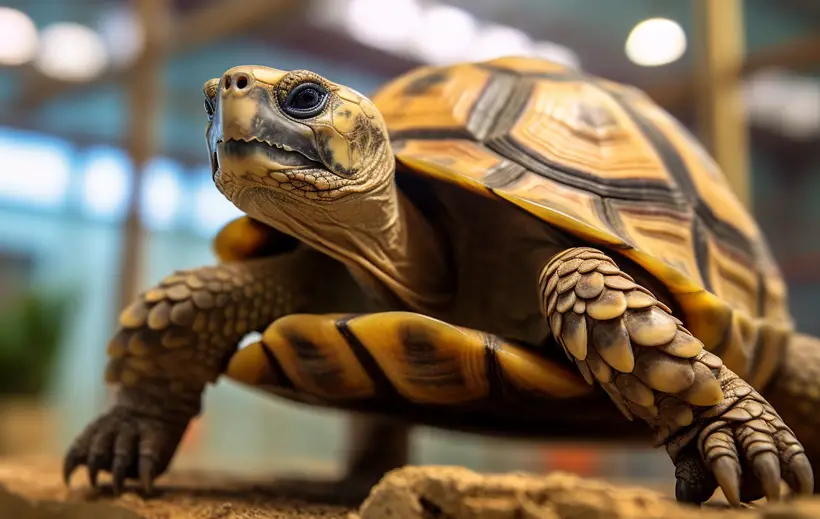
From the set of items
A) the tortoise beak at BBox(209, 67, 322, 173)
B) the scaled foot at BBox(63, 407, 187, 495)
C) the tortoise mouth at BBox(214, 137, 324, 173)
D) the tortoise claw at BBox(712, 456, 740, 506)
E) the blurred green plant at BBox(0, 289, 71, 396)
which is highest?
the tortoise beak at BBox(209, 67, 322, 173)

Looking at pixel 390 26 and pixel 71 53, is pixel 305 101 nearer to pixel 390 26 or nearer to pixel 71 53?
pixel 390 26

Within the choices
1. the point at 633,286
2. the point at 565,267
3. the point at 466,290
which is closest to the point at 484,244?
the point at 466,290

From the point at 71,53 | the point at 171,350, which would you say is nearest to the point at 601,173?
the point at 171,350

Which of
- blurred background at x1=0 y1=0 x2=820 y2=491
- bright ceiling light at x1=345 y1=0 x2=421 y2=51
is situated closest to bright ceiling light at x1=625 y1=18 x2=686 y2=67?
blurred background at x1=0 y1=0 x2=820 y2=491

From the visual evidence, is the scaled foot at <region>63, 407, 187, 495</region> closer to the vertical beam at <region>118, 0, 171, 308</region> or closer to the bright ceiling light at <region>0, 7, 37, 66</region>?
the vertical beam at <region>118, 0, 171, 308</region>

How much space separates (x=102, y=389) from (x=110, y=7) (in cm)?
233

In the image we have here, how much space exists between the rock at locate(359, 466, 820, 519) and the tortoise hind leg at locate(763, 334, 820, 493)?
95 centimetres

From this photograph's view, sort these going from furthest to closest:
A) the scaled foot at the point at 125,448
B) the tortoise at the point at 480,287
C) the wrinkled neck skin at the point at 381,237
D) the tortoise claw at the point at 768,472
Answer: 1. the scaled foot at the point at 125,448
2. the wrinkled neck skin at the point at 381,237
3. the tortoise at the point at 480,287
4. the tortoise claw at the point at 768,472

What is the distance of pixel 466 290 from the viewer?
1.58 m

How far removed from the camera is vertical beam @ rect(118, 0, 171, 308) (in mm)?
A: 3980

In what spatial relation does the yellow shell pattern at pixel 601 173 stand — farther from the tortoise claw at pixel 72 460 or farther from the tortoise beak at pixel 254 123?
the tortoise claw at pixel 72 460

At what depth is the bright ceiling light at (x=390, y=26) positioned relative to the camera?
282cm

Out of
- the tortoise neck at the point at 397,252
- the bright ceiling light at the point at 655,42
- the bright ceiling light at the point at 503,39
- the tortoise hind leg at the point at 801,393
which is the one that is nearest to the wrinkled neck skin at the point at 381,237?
the tortoise neck at the point at 397,252

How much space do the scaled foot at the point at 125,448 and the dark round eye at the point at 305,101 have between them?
31.7 inches
